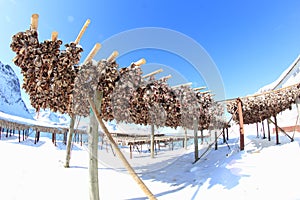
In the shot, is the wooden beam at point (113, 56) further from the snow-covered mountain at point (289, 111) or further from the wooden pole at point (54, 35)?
the snow-covered mountain at point (289, 111)

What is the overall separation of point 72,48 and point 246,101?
928 cm

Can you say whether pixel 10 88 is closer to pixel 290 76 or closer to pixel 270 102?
pixel 270 102

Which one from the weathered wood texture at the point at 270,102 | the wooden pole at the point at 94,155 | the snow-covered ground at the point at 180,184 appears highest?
the weathered wood texture at the point at 270,102

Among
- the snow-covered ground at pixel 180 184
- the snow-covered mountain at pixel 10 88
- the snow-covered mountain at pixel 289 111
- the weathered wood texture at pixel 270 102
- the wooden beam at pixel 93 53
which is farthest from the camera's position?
the snow-covered mountain at pixel 10 88

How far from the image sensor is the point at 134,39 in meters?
6.03

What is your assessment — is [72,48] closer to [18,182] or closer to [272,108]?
[18,182]

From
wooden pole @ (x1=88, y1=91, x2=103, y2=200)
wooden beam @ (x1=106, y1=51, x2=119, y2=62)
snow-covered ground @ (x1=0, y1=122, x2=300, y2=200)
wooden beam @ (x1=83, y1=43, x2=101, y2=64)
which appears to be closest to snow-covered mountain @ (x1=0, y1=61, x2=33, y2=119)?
snow-covered ground @ (x1=0, y1=122, x2=300, y2=200)

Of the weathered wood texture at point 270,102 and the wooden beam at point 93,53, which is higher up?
the wooden beam at point 93,53

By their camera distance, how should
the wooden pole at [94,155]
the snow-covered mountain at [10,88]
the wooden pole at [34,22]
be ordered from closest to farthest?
the wooden pole at [34,22]
the wooden pole at [94,155]
the snow-covered mountain at [10,88]

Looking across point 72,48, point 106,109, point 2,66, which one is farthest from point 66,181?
point 2,66

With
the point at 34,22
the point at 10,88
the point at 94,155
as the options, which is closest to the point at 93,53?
the point at 34,22

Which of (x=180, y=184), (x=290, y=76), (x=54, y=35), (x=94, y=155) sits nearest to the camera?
(x=54, y=35)

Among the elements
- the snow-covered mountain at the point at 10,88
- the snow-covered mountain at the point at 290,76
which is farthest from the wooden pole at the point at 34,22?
the snow-covered mountain at the point at 10,88

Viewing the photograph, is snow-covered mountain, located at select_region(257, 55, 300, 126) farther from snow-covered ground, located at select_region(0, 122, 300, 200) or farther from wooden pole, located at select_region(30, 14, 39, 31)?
wooden pole, located at select_region(30, 14, 39, 31)
